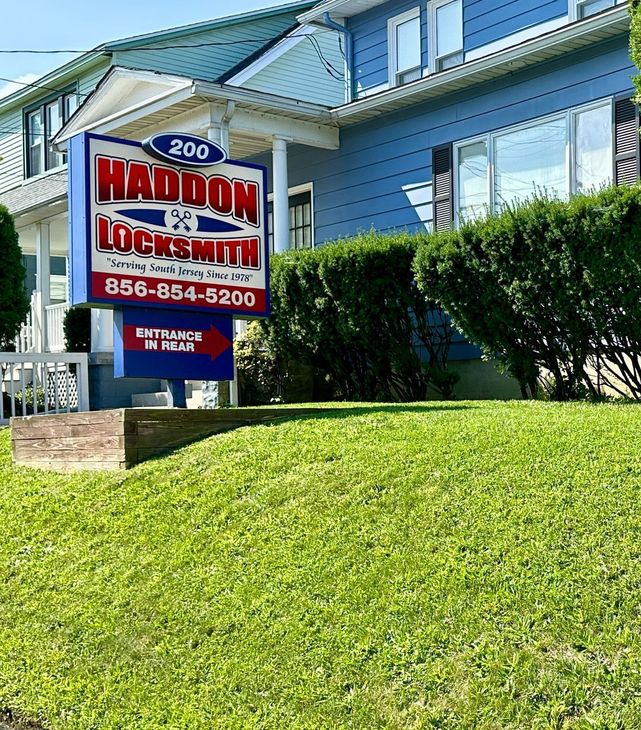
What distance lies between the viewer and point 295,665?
200 inches

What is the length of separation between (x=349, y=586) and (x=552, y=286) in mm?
5036

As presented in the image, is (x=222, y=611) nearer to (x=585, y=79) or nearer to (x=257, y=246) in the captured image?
(x=257, y=246)

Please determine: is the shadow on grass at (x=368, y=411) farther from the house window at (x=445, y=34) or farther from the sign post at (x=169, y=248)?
the house window at (x=445, y=34)

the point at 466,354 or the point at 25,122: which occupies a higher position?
the point at 25,122

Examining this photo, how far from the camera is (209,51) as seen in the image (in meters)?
22.3

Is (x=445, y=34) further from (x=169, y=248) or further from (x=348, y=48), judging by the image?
(x=169, y=248)

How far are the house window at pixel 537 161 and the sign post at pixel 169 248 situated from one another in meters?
3.69

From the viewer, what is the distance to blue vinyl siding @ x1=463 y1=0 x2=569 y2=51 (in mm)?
14734

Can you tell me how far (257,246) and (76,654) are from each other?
511 cm

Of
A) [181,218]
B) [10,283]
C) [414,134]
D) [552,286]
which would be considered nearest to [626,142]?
[414,134]

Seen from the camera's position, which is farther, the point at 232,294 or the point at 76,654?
the point at 232,294

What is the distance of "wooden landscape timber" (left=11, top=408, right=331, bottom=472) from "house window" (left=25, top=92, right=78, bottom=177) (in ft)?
50.0

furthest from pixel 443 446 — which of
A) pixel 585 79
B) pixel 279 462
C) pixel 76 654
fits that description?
pixel 585 79

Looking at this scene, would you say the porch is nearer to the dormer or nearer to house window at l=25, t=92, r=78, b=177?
house window at l=25, t=92, r=78, b=177
